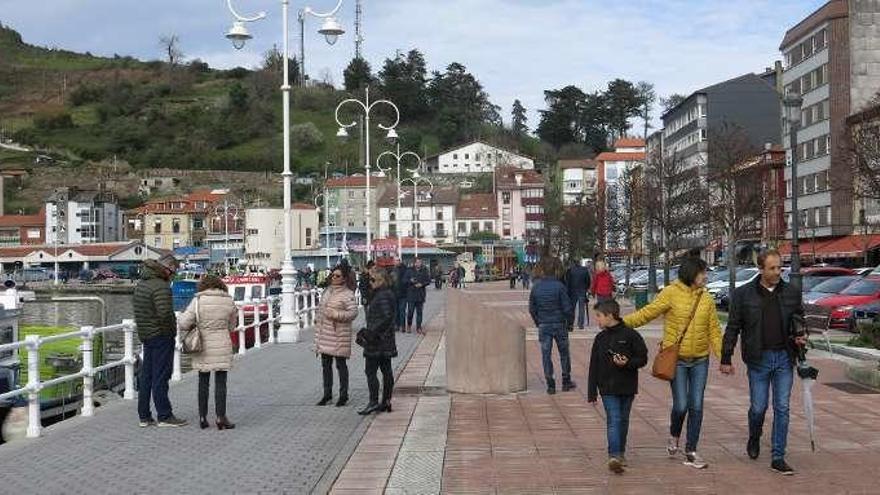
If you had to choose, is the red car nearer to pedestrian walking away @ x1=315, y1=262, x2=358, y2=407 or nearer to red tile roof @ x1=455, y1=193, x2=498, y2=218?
pedestrian walking away @ x1=315, y1=262, x2=358, y2=407

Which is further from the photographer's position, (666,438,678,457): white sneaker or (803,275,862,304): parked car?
(803,275,862,304): parked car

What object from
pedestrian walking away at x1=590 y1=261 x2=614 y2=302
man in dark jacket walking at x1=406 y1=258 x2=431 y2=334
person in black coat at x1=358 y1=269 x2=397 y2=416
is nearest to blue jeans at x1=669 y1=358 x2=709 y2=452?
person in black coat at x1=358 y1=269 x2=397 y2=416

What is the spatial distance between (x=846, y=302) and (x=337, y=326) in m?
17.8

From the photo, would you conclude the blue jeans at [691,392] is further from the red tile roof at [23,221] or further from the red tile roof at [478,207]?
the red tile roof at [23,221]

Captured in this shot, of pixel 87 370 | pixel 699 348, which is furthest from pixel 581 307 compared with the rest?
pixel 699 348

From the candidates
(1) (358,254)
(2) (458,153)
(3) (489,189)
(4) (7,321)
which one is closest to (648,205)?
(4) (7,321)

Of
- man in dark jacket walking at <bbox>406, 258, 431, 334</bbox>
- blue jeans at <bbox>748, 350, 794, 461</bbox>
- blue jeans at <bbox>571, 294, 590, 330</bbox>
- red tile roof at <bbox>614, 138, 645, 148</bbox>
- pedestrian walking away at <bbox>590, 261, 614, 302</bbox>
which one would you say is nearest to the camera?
blue jeans at <bbox>748, 350, 794, 461</bbox>

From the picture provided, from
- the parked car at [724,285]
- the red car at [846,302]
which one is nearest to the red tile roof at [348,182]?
the parked car at [724,285]

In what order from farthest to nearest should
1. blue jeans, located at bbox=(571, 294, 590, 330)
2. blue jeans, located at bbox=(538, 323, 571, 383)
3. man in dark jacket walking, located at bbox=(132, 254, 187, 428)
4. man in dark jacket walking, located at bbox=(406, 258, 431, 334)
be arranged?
man in dark jacket walking, located at bbox=(406, 258, 431, 334) < blue jeans, located at bbox=(571, 294, 590, 330) < blue jeans, located at bbox=(538, 323, 571, 383) < man in dark jacket walking, located at bbox=(132, 254, 187, 428)

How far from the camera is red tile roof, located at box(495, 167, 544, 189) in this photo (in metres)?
134

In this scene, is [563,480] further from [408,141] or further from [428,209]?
[408,141]

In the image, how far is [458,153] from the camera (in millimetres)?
161125

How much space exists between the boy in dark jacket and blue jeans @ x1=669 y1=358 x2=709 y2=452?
1.36ft

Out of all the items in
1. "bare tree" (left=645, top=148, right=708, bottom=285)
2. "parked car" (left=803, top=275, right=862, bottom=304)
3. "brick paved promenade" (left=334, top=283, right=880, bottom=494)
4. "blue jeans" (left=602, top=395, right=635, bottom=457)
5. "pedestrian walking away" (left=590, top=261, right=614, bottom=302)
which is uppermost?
"bare tree" (left=645, top=148, right=708, bottom=285)
